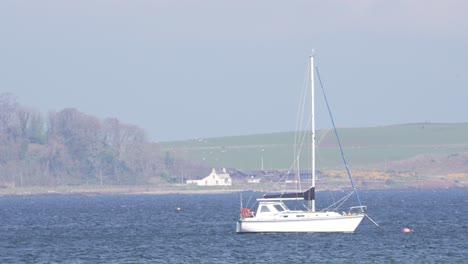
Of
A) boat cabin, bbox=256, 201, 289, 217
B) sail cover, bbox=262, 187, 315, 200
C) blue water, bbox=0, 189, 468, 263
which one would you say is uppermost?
sail cover, bbox=262, 187, 315, 200

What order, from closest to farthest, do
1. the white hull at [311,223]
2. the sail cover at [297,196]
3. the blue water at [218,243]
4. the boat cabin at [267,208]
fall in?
the blue water at [218,243]
the white hull at [311,223]
the boat cabin at [267,208]
the sail cover at [297,196]

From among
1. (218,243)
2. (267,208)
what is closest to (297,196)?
(267,208)

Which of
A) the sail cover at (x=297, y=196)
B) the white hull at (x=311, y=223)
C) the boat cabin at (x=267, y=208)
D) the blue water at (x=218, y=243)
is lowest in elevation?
the blue water at (x=218, y=243)

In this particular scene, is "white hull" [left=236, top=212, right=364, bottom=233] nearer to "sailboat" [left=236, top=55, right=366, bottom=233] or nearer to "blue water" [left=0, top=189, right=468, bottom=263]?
"sailboat" [left=236, top=55, right=366, bottom=233]

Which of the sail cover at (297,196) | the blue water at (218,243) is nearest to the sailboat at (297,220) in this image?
the sail cover at (297,196)

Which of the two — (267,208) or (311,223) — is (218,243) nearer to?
(267,208)

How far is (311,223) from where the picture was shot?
217 ft

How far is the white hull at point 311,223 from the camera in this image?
217 feet

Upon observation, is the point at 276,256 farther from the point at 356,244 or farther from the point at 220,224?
the point at 220,224

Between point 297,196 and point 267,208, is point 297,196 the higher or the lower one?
the higher one

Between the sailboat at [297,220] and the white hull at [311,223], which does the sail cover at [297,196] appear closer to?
the sailboat at [297,220]

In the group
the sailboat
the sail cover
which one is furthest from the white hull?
the sail cover

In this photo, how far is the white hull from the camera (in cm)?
6625

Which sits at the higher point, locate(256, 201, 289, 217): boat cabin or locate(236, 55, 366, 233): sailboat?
locate(256, 201, 289, 217): boat cabin
